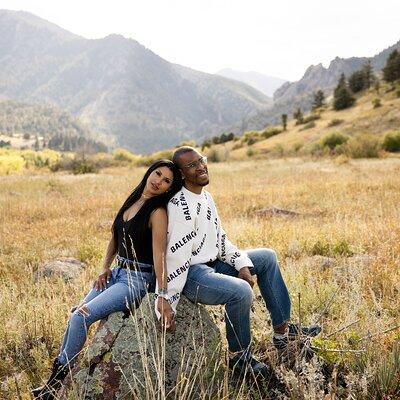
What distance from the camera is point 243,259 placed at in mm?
3715

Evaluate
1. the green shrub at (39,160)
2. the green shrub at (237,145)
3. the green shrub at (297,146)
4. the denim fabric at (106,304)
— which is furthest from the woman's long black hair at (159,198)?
the green shrub at (237,145)

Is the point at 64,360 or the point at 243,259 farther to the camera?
the point at 243,259

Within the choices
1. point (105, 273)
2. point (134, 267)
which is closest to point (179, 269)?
point (134, 267)

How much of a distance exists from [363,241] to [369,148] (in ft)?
81.0

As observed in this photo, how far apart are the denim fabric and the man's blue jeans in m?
0.36

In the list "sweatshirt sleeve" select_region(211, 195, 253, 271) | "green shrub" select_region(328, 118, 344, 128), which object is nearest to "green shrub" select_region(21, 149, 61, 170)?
"green shrub" select_region(328, 118, 344, 128)

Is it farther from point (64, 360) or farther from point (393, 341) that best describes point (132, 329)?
point (393, 341)

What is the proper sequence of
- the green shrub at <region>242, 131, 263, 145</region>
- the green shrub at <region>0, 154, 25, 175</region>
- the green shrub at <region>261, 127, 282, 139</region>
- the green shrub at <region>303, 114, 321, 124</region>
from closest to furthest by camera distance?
the green shrub at <region>0, 154, 25, 175</region>
the green shrub at <region>242, 131, 263, 145</region>
the green shrub at <region>303, 114, 321, 124</region>
the green shrub at <region>261, 127, 282, 139</region>

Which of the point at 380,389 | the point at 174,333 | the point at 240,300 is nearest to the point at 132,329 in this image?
the point at 174,333

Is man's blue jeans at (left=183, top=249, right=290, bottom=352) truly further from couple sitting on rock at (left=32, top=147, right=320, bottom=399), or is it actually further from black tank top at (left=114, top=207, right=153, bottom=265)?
black tank top at (left=114, top=207, right=153, bottom=265)

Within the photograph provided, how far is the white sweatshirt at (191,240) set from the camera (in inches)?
132

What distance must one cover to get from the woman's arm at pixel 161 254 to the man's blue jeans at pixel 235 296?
0.29 metres

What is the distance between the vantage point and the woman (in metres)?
3.22

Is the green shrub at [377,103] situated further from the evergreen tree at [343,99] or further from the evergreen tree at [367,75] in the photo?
the evergreen tree at [367,75]
